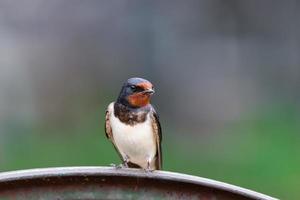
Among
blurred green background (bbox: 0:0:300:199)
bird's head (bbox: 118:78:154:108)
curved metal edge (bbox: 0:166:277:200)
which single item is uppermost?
bird's head (bbox: 118:78:154:108)

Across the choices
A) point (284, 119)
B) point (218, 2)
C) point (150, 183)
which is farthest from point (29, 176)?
point (218, 2)

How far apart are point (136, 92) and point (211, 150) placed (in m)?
6.13

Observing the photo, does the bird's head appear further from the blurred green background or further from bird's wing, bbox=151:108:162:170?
the blurred green background

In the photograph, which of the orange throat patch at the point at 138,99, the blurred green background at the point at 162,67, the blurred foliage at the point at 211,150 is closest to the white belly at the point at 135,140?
the orange throat patch at the point at 138,99

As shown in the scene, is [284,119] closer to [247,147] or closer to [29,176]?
[247,147]

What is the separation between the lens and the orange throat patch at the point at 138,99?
14.0ft

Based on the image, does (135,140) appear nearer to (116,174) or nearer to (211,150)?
(116,174)

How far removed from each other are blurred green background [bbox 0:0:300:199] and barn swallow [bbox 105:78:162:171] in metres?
5.71

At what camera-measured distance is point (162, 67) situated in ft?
37.9

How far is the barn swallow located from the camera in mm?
4277

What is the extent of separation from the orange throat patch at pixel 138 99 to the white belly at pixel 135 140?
0.12m

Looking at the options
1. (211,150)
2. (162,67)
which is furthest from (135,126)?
(162,67)

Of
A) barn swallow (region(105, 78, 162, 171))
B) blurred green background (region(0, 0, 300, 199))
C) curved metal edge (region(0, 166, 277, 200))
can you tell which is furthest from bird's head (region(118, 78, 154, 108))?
blurred green background (region(0, 0, 300, 199))

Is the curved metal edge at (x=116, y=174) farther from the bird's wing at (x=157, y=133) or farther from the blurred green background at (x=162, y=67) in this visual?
the blurred green background at (x=162, y=67)
